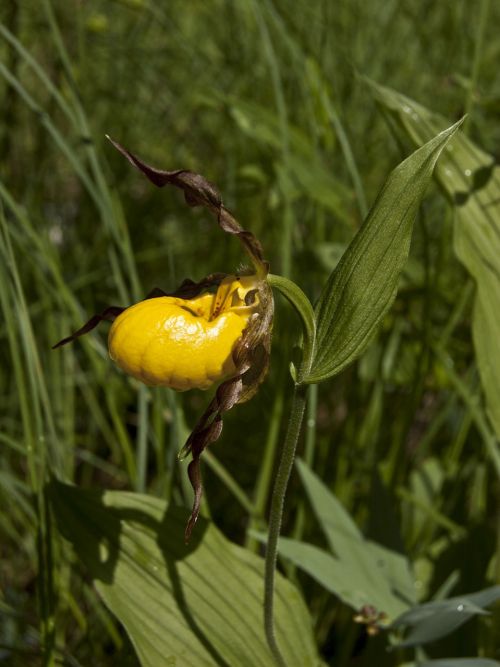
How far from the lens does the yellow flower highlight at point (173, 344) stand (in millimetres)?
757

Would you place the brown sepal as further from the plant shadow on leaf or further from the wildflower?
the plant shadow on leaf

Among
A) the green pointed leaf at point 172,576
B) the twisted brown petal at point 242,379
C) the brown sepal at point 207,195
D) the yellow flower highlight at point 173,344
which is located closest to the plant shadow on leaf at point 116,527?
the green pointed leaf at point 172,576

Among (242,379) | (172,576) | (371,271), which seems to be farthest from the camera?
(172,576)

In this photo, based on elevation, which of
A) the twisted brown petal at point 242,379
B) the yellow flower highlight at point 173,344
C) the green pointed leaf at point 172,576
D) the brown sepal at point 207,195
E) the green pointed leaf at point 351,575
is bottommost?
the green pointed leaf at point 351,575

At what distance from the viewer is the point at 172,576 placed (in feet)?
3.10

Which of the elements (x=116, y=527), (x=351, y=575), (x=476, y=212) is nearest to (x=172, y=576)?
(x=116, y=527)

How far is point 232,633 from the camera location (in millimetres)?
942

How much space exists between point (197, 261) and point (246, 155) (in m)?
0.28

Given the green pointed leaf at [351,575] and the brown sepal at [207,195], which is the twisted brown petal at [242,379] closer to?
the brown sepal at [207,195]

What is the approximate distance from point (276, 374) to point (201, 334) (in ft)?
1.90

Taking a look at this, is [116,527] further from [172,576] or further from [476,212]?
[476,212]

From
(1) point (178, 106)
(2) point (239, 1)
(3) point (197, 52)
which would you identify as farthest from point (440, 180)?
(1) point (178, 106)

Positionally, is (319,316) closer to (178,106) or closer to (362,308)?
(362,308)

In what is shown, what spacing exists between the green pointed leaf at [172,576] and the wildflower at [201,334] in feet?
0.68
